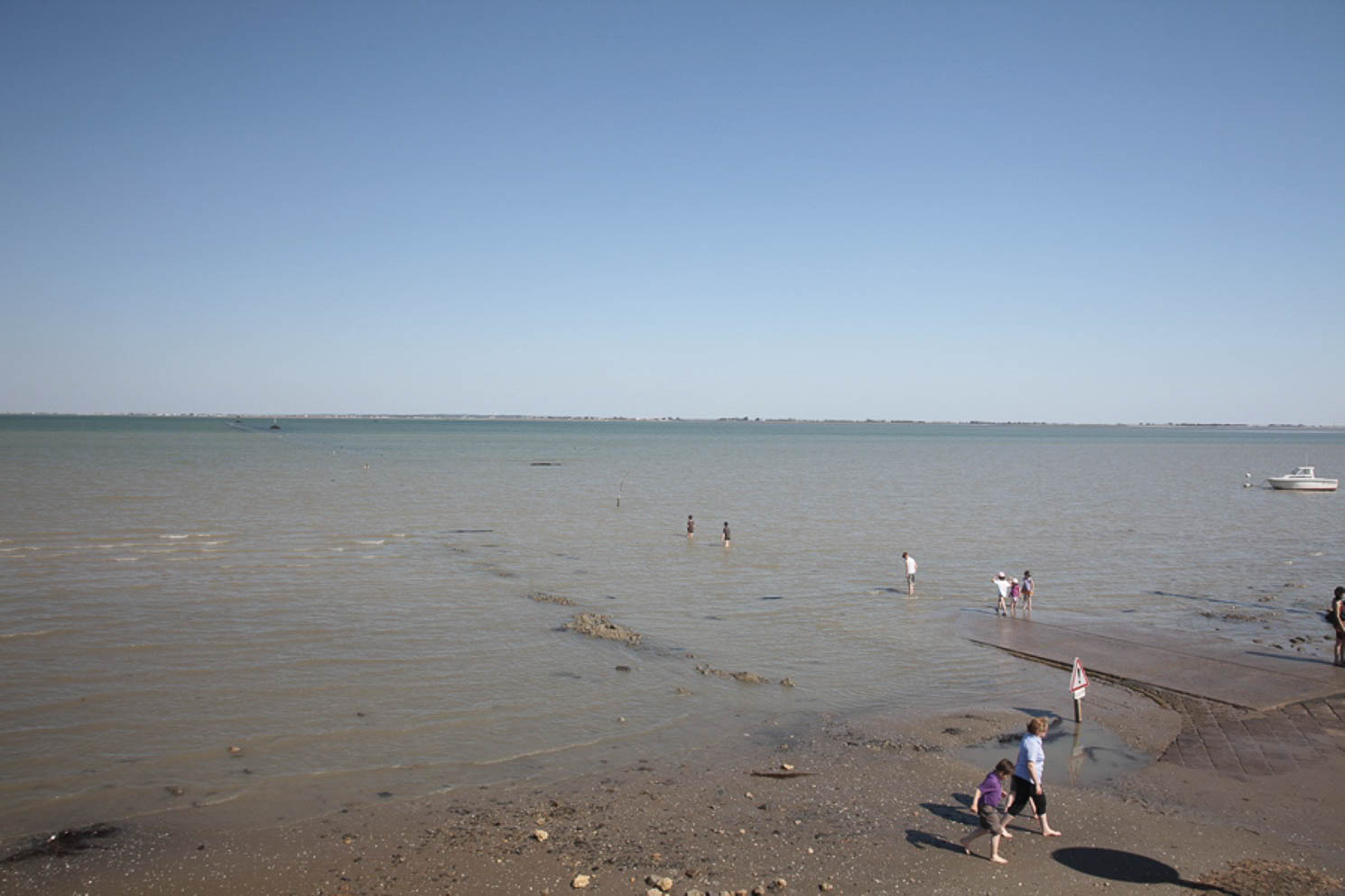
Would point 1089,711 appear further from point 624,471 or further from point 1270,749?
point 624,471

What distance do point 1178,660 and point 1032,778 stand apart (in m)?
11.4

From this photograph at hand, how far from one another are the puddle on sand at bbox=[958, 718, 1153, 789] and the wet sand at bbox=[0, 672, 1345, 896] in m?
0.21

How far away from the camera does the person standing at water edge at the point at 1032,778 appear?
38.0 ft

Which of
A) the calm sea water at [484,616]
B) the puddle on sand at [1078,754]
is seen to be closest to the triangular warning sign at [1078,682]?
the puddle on sand at [1078,754]

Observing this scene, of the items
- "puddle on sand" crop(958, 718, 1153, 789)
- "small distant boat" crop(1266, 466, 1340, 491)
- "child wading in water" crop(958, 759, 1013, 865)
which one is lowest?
"puddle on sand" crop(958, 718, 1153, 789)

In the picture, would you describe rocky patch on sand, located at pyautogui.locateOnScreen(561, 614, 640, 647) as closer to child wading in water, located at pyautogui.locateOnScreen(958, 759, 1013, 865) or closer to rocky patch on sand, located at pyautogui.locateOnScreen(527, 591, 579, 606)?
rocky patch on sand, located at pyautogui.locateOnScreen(527, 591, 579, 606)

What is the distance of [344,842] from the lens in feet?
37.0

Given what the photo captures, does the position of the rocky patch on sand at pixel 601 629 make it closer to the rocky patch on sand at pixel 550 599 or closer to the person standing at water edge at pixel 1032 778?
the rocky patch on sand at pixel 550 599

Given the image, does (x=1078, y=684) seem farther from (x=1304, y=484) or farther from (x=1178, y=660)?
(x=1304, y=484)

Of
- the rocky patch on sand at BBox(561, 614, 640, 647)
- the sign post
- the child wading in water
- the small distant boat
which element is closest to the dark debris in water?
the child wading in water

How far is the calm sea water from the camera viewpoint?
1427 cm

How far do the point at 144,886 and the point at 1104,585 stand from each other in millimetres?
29779

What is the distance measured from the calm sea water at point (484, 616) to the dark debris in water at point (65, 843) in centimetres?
43

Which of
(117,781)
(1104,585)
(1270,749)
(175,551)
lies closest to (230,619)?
(117,781)
